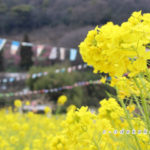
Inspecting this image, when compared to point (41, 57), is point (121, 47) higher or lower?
higher

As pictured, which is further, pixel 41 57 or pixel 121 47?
pixel 41 57

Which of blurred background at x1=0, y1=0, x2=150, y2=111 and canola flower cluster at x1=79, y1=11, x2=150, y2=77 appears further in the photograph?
blurred background at x1=0, y1=0, x2=150, y2=111

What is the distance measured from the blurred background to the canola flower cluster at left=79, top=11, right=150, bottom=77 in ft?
13.1

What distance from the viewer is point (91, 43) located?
66cm

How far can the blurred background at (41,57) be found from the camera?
7941 millimetres

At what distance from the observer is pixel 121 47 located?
0.53 meters

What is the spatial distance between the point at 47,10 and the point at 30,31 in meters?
2.92

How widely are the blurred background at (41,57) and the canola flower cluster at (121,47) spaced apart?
3.98 metres

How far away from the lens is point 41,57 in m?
16.6

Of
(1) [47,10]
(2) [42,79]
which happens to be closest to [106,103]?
(2) [42,79]

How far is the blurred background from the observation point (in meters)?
7.94

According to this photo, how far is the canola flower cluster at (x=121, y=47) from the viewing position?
0.53 metres

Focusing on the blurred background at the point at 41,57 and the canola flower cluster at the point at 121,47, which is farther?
the blurred background at the point at 41,57

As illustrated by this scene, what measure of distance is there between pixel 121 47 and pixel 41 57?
53.3 ft
